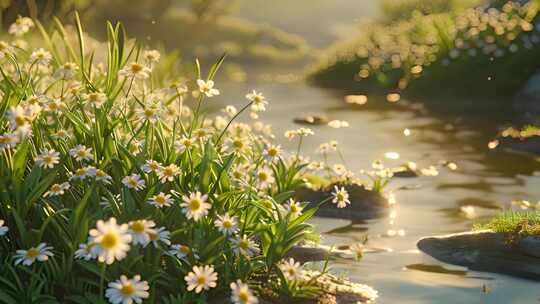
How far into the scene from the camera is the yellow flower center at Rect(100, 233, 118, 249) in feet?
11.2

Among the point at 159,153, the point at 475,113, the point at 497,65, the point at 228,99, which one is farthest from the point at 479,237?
the point at 228,99

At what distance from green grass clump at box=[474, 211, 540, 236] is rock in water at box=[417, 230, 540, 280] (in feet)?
0.27

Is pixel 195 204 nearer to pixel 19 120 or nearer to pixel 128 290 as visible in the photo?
pixel 128 290

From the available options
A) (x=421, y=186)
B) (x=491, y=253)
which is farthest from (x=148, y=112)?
(x=421, y=186)

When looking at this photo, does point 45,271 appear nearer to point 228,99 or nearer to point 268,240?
point 268,240

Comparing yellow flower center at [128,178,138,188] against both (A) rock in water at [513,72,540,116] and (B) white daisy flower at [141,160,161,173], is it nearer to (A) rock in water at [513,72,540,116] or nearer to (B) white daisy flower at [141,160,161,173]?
(B) white daisy flower at [141,160,161,173]

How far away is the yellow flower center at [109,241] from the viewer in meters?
3.40

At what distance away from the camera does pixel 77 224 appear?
15.0 ft

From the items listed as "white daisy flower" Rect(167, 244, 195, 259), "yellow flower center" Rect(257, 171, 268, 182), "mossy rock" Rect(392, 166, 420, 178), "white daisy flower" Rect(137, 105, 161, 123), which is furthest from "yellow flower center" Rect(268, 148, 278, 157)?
"mossy rock" Rect(392, 166, 420, 178)

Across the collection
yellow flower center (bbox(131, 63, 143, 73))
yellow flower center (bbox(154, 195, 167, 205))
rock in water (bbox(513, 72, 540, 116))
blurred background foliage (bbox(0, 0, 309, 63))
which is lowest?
yellow flower center (bbox(154, 195, 167, 205))

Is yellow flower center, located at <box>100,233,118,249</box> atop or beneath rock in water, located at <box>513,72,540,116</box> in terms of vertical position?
beneath

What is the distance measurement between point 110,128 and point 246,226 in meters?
1.01

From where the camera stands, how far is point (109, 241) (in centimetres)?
341

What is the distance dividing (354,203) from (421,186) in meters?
1.47
